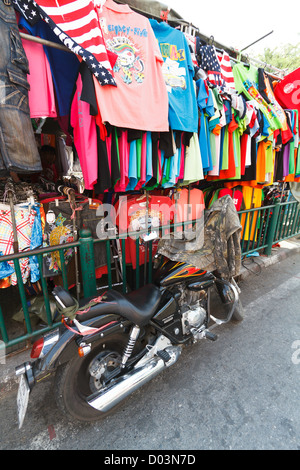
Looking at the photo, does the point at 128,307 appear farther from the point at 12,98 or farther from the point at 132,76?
the point at 132,76

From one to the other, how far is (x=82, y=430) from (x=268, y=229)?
441cm

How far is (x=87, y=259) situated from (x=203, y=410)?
1.61 m

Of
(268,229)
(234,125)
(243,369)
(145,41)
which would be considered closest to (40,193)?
(145,41)

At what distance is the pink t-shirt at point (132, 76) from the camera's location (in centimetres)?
194

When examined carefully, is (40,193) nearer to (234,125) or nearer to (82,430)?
(82,430)

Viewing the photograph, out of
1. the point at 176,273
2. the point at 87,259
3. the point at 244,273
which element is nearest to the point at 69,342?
the point at 87,259

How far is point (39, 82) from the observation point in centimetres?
179

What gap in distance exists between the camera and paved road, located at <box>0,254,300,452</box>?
1.58 metres

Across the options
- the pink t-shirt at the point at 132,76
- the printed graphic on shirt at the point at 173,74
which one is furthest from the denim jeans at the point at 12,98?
the printed graphic on shirt at the point at 173,74

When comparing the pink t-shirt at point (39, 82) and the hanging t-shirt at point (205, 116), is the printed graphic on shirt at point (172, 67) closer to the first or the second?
the hanging t-shirt at point (205, 116)

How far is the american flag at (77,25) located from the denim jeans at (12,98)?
7.2 inches

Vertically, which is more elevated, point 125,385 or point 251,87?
point 251,87

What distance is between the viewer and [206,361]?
2.29m

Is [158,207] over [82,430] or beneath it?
over
